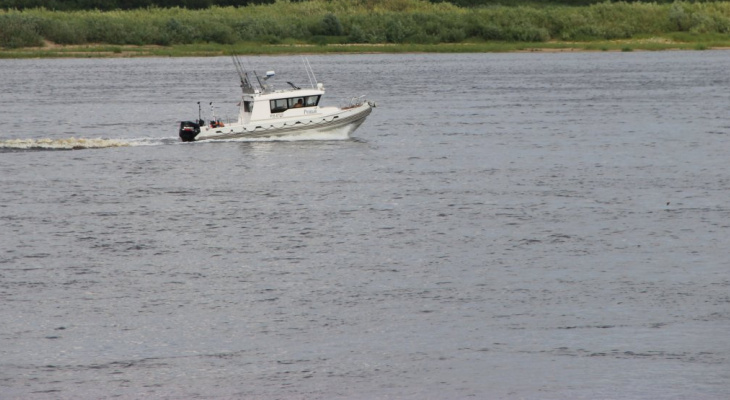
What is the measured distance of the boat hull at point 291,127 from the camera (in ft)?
177

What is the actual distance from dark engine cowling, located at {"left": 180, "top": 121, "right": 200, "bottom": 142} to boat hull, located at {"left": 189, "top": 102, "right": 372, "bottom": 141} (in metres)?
0.31

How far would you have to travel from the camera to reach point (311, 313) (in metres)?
24.7

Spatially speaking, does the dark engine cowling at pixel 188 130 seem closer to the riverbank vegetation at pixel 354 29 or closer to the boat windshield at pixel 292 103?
the boat windshield at pixel 292 103

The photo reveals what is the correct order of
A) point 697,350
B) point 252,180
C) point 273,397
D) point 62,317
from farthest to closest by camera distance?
point 252,180, point 62,317, point 697,350, point 273,397

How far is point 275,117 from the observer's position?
5456 centimetres

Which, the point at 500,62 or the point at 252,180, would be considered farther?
the point at 500,62

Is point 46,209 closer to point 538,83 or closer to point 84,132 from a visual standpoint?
point 84,132

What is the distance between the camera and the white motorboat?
53.9m

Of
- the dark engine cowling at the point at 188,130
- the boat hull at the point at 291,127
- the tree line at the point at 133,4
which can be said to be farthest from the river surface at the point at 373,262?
the tree line at the point at 133,4

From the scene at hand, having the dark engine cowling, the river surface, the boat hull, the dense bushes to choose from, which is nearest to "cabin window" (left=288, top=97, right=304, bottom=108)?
the boat hull

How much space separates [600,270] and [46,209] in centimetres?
1782

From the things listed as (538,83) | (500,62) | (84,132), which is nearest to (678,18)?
(500,62)

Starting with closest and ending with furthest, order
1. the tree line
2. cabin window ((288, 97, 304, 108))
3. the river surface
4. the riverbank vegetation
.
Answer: the river surface → cabin window ((288, 97, 304, 108)) → the riverbank vegetation → the tree line

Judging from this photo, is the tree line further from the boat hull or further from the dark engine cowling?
the dark engine cowling
